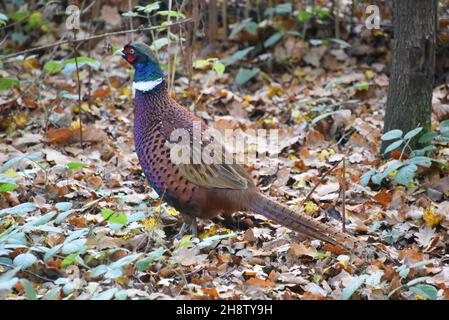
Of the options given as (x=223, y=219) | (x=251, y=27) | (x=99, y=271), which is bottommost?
(x=223, y=219)

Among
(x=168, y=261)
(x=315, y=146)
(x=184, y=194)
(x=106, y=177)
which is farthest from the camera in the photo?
(x=315, y=146)

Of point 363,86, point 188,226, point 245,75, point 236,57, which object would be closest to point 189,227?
point 188,226

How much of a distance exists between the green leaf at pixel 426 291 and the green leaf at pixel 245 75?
4057 mm

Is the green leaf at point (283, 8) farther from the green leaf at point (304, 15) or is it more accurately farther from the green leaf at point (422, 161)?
the green leaf at point (422, 161)

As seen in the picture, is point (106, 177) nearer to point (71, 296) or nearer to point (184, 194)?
point (184, 194)

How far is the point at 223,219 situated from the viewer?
4.74m

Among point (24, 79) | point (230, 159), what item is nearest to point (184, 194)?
point (230, 159)

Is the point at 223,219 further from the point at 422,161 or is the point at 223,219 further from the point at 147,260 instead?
the point at 422,161

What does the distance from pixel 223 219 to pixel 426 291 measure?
5.43ft

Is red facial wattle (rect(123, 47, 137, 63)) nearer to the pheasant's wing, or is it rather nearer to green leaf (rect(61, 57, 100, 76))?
the pheasant's wing

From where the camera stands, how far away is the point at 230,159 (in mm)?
4488

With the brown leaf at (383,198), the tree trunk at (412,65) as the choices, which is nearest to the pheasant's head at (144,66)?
the brown leaf at (383,198)

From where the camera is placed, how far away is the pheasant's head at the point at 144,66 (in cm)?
463

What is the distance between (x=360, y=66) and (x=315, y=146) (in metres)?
1.72
